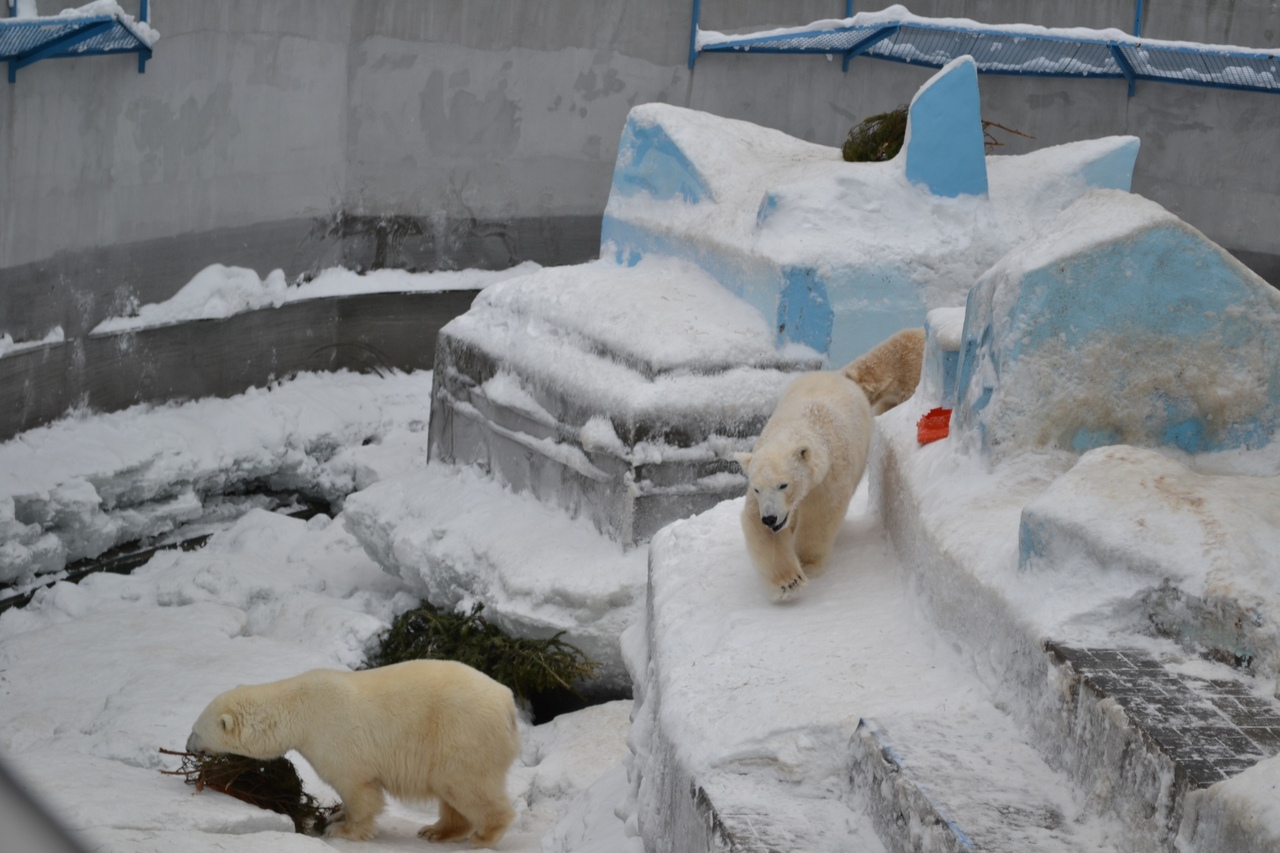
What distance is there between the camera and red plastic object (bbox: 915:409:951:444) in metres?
4.00

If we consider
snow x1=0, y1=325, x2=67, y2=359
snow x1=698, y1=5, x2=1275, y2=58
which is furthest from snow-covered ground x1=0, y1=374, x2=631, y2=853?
snow x1=698, y1=5, x2=1275, y2=58

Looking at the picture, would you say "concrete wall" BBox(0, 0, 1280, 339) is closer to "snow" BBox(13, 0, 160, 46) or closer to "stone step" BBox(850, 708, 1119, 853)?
"snow" BBox(13, 0, 160, 46)

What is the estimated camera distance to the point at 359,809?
179 inches

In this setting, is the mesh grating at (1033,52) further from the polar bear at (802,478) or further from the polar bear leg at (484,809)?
the polar bear leg at (484,809)

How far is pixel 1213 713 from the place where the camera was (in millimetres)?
2348

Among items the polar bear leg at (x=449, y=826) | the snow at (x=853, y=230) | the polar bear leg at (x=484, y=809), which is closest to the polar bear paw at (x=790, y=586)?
the polar bear leg at (x=484, y=809)

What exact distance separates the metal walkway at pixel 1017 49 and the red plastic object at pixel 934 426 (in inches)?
261

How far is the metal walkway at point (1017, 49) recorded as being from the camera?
1042cm

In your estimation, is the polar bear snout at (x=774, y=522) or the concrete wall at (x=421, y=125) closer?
the polar bear snout at (x=774, y=522)

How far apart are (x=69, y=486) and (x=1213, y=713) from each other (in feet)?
22.3

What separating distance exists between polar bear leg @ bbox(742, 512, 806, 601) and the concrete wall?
553cm

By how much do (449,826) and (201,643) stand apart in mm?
2364

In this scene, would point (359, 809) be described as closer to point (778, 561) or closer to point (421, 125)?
point (778, 561)

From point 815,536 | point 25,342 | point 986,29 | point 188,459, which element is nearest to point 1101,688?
point 815,536
